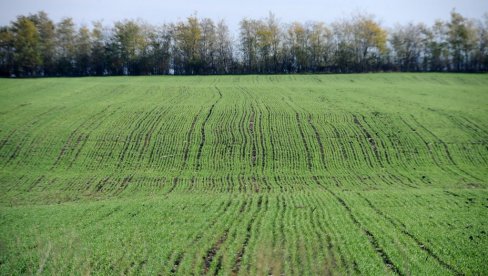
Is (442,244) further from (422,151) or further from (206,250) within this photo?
(422,151)

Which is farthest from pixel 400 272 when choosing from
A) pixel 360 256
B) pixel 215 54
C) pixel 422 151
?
pixel 215 54

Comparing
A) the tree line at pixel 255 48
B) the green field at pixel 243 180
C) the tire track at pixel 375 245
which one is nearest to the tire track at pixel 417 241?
the green field at pixel 243 180

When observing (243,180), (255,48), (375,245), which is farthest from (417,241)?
(255,48)

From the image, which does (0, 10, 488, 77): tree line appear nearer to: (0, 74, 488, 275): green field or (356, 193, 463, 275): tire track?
(0, 74, 488, 275): green field

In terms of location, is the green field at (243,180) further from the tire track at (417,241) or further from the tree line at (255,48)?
the tree line at (255,48)

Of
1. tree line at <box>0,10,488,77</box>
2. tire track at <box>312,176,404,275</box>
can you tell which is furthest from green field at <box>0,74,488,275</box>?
tree line at <box>0,10,488,77</box>
